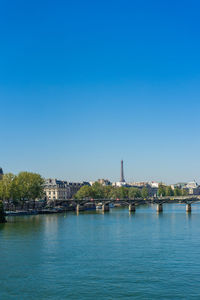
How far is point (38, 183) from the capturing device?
98.1 metres

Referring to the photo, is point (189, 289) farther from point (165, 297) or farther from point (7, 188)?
point (7, 188)

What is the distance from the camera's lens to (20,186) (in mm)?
92250

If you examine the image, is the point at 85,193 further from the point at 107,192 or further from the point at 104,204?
the point at 104,204

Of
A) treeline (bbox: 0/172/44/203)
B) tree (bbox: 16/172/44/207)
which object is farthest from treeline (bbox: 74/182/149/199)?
tree (bbox: 16/172/44/207)

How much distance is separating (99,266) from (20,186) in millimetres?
62892

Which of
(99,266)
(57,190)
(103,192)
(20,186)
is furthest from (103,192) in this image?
(99,266)

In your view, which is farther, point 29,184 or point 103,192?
point 103,192

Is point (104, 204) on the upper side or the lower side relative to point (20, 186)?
lower

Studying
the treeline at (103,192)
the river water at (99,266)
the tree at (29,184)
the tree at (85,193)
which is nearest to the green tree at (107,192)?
the treeline at (103,192)

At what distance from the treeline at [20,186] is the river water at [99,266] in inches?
1568

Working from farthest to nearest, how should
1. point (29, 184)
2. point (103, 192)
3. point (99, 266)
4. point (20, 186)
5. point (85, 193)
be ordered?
1. point (103, 192)
2. point (85, 193)
3. point (29, 184)
4. point (20, 186)
5. point (99, 266)

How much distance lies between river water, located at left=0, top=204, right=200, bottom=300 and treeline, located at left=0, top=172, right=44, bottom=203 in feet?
131

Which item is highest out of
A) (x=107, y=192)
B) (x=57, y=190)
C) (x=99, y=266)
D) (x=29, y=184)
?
(x=29, y=184)

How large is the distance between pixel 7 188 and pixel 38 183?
1108cm
